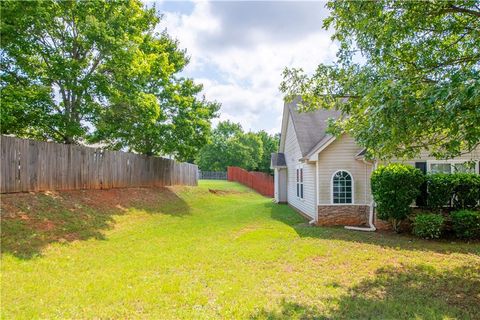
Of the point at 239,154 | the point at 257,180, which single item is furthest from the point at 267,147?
the point at 257,180

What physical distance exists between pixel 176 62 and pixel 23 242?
573 inches

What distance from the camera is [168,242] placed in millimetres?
8734

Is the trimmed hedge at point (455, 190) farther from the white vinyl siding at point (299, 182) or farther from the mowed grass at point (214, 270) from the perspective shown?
the white vinyl siding at point (299, 182)

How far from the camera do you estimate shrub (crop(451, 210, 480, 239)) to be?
905 cm

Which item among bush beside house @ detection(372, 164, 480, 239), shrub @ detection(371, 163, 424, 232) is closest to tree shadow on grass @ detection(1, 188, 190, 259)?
shrub @ detection(371, 163, 424, 232)

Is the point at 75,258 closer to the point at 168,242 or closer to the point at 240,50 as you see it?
the point at 168,242

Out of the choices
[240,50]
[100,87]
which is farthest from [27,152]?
[240,50]

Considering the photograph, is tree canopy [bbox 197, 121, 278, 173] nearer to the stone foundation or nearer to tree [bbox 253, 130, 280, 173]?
tree [bbox 253, 130, 280, 173]

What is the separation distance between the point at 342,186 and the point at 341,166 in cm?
78

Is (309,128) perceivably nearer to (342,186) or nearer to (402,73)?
(342,186)

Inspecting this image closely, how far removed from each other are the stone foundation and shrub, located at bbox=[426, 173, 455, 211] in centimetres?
229

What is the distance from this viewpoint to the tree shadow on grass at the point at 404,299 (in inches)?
171

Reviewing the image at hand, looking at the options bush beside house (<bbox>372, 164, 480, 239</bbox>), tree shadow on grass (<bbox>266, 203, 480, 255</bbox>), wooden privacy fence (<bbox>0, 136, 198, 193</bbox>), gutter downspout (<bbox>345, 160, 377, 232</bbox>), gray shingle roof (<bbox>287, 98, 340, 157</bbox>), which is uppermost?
gray shingle roof (<bbox>287, 98, 340, 157</bbox>)

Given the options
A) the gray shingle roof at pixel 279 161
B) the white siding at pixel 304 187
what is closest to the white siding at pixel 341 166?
the white siding at pixel 304 187
